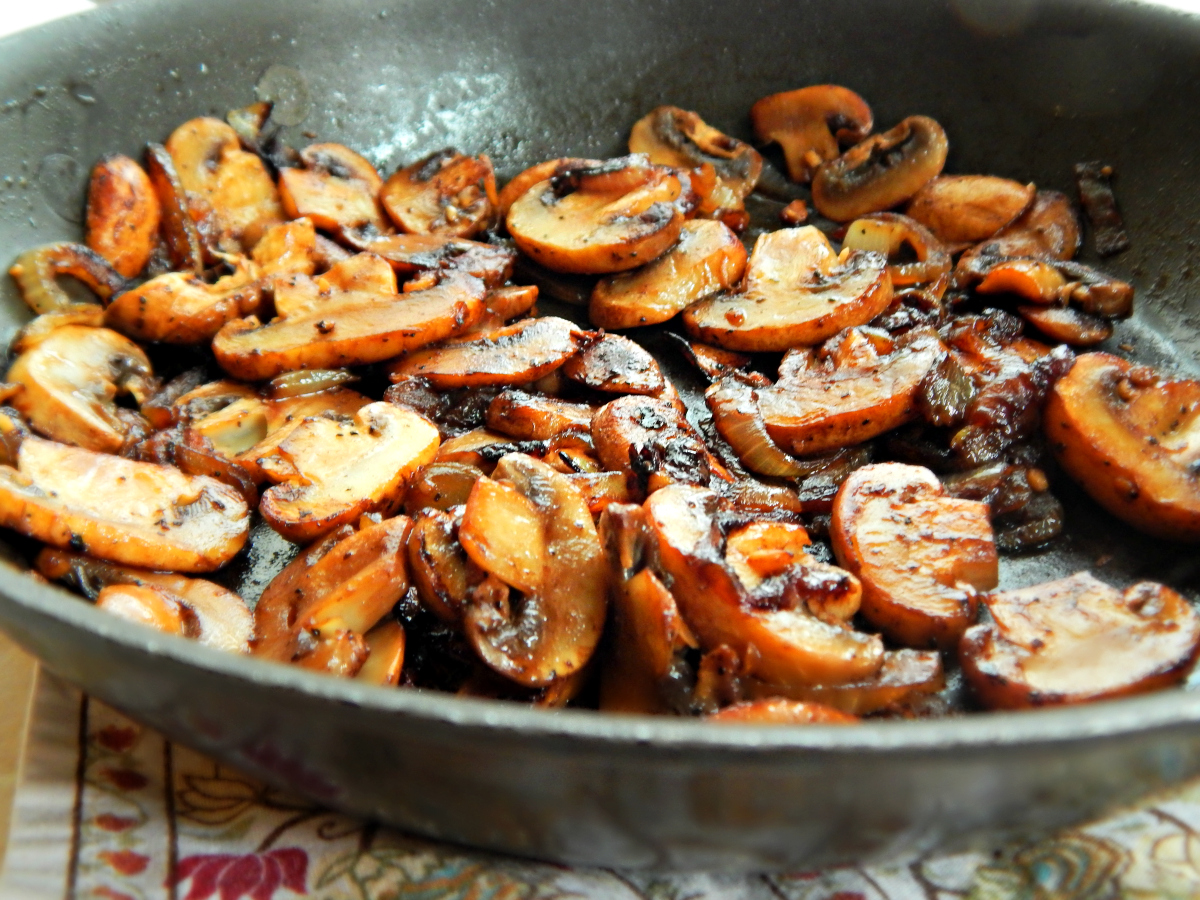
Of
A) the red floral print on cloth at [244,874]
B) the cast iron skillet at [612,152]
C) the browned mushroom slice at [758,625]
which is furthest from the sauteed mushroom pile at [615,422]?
the red floral print on cloth at [244,874]

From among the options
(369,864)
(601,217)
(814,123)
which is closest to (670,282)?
(601,217)

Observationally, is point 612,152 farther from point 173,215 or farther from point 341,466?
point 341,466

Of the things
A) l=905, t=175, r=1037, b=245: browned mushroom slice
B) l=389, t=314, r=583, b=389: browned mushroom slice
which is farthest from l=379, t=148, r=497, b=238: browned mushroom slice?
l=905, t=175, r=1037, b=245: browned mushroom slice

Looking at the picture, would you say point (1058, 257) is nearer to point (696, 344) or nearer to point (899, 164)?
point (899, 164)

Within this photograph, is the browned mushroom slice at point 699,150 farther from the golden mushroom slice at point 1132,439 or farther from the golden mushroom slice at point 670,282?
the golden mushroom slice at point 1132,439

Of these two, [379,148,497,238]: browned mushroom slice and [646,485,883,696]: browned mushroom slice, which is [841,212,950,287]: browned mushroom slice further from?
[646,485,883,696]: browned mushroom slice

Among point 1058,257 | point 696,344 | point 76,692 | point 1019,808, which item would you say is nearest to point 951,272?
point 1058,257
